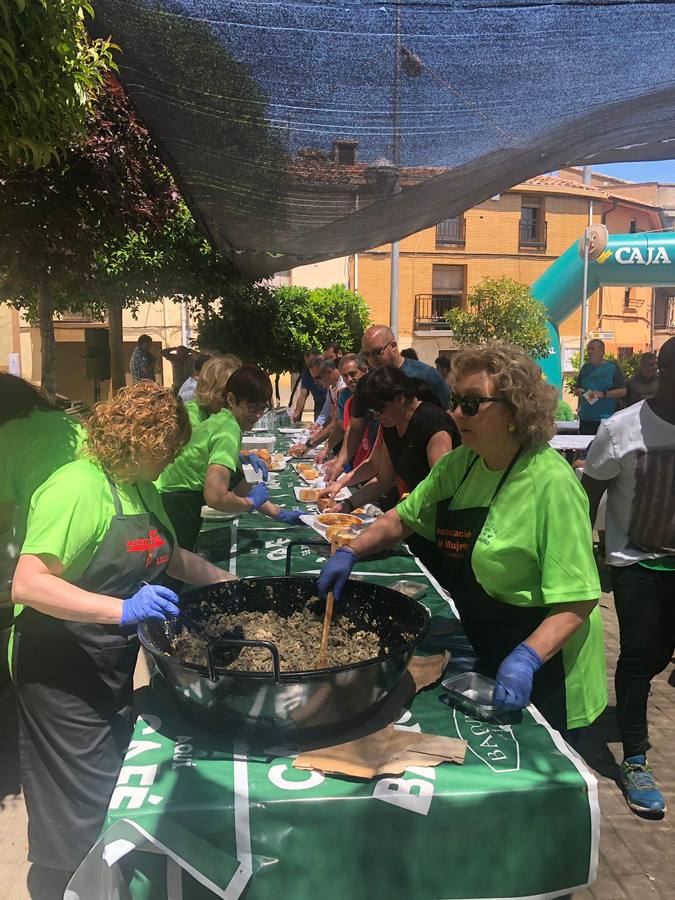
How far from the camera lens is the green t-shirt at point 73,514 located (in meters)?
1.62

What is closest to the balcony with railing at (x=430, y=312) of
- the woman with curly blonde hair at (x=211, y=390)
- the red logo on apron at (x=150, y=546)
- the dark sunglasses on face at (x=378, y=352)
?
the dark sunglasses on face at (x=378, y=352)

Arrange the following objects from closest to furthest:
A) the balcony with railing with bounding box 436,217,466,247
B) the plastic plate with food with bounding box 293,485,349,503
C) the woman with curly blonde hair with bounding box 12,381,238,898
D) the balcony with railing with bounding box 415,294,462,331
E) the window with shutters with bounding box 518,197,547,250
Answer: the woman with curly blonde hair with bounding box 12,381,238,898 → the plastic plate with food with bounding box 293,485,349,503 → the balcony with railing with bounding box 415,294,462,331 → the balcony with railing with bounding box 436,217,466,247 → the window with shutters with bounding box 518,197,547,250

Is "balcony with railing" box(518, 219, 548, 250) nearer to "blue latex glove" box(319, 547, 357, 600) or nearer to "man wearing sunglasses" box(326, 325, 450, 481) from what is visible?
"man wearing sunglasses" box(326, 325, 450, 481)

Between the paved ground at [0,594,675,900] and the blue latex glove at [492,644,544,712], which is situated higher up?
the blue latex glove at [492,644,544,712]

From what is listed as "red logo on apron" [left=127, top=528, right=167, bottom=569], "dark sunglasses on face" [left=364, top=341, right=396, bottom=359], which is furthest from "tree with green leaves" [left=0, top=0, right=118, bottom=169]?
"dark sunglasses on face" [left=364, top=341, right=396, bottom=359]

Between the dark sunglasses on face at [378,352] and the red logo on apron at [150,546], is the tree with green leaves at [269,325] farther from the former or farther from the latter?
the red logo on apron at [150,546]

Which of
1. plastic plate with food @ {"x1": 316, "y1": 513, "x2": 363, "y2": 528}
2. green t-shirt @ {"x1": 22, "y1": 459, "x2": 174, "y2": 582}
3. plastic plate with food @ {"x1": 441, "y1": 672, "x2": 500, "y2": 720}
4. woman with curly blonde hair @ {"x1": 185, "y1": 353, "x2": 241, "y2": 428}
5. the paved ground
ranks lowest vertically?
the paved ground

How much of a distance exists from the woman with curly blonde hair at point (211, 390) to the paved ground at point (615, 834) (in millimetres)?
1776

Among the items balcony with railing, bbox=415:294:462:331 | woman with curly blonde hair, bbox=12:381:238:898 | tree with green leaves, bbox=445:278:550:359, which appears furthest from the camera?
balcony with railing, bbox=415:294:462:331

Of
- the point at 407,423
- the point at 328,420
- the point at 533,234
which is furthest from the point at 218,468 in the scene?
the point at 533,234

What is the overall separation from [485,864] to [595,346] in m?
8.36

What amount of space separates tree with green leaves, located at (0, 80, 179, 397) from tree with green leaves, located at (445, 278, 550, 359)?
17.6 m

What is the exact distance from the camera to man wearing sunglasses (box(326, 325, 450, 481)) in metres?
4.46

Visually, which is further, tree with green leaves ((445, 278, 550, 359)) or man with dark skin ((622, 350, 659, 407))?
tree with green leaves ((445, 278, 550, 359))
